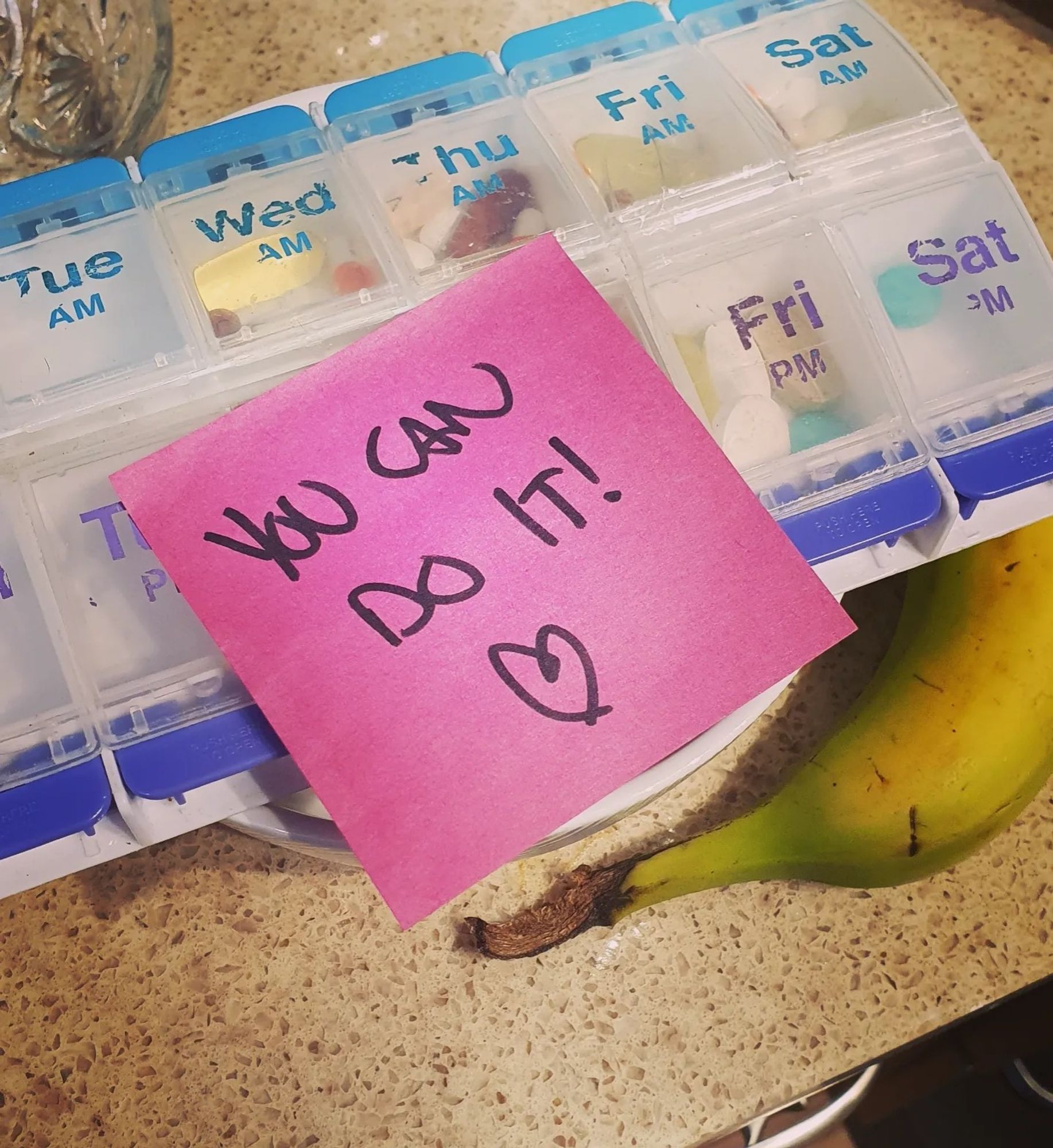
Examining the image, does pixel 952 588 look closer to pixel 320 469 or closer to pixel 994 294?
pixel 994 294

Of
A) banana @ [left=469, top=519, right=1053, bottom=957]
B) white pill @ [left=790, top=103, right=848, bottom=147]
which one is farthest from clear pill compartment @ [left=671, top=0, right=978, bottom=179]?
banana @ [left=469, top=519, right=1053, bottom=957]

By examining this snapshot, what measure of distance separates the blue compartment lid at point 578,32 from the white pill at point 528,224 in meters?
0.09

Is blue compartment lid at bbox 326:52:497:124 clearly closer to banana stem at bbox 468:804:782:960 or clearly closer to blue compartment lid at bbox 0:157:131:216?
blue compartment lid at bbox 0:157:131:216

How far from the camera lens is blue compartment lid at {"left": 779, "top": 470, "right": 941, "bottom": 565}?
389 mm

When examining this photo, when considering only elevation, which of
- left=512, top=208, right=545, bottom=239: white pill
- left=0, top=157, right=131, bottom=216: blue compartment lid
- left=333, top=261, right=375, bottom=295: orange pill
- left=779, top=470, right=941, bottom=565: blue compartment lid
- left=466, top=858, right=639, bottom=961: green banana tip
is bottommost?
left=466, top=858, right=639, bottom=961: green banana tip

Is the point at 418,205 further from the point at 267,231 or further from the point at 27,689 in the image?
the point at 27,689

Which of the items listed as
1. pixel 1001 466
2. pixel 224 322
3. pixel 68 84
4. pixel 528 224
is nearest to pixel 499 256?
pixel 528 224

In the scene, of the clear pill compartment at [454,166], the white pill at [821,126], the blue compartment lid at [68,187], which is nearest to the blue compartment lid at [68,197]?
the blue compartment lid at [68,187]

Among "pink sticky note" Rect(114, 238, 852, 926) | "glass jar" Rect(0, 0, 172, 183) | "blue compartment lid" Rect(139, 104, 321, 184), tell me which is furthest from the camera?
"glass jar" Rect(0, 0, 172, 183)

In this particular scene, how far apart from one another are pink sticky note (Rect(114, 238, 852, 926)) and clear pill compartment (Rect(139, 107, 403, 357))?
0.11ft

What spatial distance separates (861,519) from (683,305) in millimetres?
126

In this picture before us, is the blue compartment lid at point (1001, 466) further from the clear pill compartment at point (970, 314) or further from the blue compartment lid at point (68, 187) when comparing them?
the blue compartment lid at point (68, 187)

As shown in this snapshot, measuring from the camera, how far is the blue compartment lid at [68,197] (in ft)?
1.47

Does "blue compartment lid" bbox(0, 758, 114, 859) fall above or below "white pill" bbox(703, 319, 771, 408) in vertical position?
below
